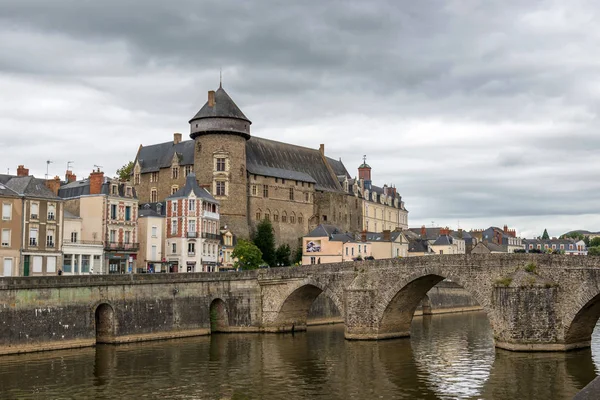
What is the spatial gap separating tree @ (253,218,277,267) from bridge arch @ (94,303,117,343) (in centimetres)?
3237

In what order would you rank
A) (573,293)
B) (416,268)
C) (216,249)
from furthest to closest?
1. (216,249)
2. (416,268)
3. (573,293)

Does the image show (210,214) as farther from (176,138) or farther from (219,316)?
(176,138)

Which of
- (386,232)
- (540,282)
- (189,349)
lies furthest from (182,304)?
(386,232)

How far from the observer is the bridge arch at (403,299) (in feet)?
134

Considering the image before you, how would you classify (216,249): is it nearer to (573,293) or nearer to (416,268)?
(416,268)

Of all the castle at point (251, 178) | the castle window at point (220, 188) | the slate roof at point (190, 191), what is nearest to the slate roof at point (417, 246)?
the castle at point (251, 178)

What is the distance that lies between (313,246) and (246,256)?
1377 cm

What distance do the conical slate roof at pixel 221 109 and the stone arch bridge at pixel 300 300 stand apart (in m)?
25.4

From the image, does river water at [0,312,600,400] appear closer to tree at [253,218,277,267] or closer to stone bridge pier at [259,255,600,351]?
stone bridge pier at [259,255,600,351]

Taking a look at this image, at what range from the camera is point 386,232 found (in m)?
83.6

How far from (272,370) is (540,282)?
13934 millimetres

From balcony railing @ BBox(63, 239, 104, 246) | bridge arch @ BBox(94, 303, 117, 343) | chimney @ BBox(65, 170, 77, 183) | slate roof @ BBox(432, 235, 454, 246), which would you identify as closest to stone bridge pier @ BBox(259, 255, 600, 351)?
bridge arch @ BBox(94, 303, 117, 343)

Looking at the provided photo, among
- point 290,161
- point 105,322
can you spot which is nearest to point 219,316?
point 105,322

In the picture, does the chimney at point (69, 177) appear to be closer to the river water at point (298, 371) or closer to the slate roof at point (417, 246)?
the river water at point (298, 371)
